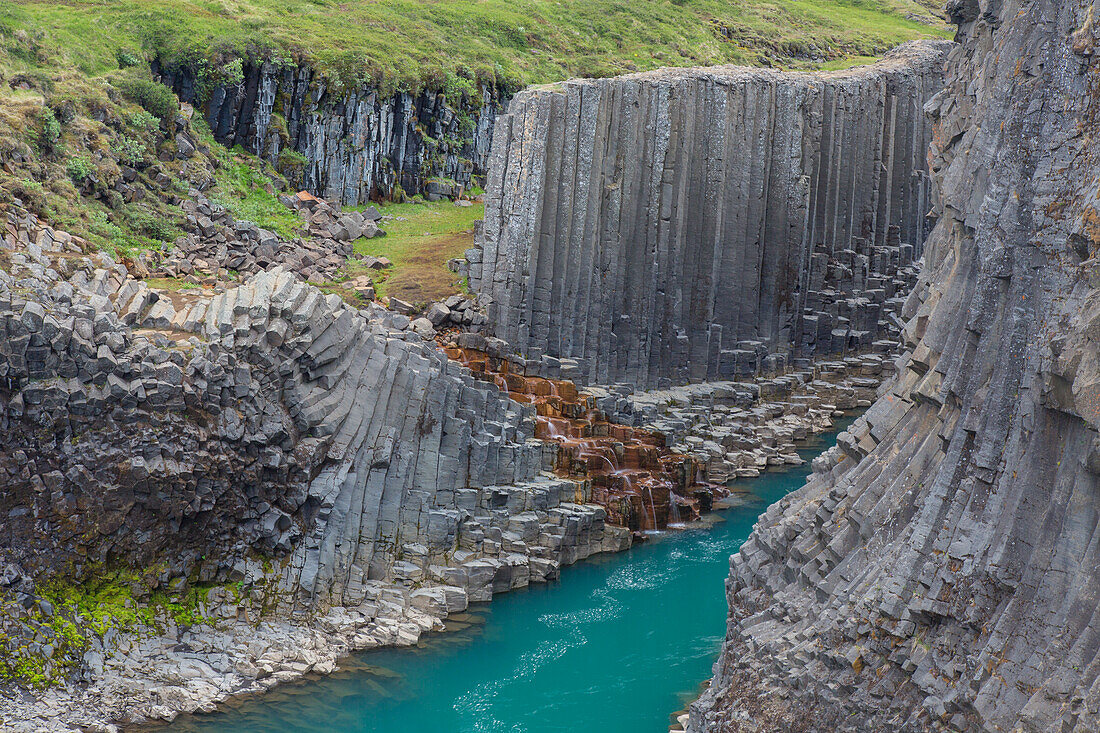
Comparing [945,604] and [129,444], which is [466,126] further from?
[945,604]

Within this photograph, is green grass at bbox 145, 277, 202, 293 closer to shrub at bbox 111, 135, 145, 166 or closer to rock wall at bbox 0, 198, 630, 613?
rock wall at bbox 0, 198, 630, 613

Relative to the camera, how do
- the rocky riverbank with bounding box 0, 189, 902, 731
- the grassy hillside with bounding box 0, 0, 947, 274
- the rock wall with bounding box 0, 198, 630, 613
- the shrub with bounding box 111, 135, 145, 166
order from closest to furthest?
the rocky riverbank with bounding box 0, 189, 902, 731 < the rock wall with bounding box 0, 198, 630, 613 < the grassy hillside with bounding box 0, 0, 947, 274 < the shrub with bounding box 111, 135, 145, 166

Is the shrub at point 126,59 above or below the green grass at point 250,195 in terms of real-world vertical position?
above

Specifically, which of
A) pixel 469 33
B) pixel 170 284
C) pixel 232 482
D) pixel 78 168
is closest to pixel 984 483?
pixel 232 482

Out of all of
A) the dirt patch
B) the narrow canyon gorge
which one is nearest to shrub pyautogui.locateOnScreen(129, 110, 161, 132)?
the narrow canyon gorge

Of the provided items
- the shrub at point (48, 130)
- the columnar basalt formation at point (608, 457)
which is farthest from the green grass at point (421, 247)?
the shrub at point (48, 130)

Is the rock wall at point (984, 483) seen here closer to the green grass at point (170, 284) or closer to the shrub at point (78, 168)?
the green grass at point (170, 284)
